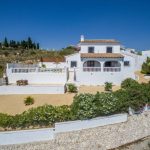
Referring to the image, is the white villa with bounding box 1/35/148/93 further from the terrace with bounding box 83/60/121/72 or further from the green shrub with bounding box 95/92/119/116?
the green shrub with bounding box 95/92/119/116

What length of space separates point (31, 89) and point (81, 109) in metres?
10.9

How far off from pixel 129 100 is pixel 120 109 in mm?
1586

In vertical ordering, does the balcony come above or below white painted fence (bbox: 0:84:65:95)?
above

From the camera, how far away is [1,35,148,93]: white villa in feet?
129

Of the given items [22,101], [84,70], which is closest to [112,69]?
[84,70]

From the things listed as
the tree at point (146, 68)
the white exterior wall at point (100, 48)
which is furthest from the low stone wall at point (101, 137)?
the tree at point (146, 68)

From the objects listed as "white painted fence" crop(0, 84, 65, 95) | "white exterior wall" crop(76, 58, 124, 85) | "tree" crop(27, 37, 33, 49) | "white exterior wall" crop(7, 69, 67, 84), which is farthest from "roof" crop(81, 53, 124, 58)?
"tree" crop(27, 37, 33, 49)

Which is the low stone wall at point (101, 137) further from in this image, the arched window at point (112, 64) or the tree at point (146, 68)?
the tree at point (146, 68)

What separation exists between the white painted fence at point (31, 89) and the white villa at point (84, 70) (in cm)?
12

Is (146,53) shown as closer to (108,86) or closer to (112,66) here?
(112,66)

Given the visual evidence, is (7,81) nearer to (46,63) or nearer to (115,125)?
(46,63)

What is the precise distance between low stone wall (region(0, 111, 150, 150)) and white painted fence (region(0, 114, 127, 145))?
341 mm

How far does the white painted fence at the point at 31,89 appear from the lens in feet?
116

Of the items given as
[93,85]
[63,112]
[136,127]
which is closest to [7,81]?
[93,85]
